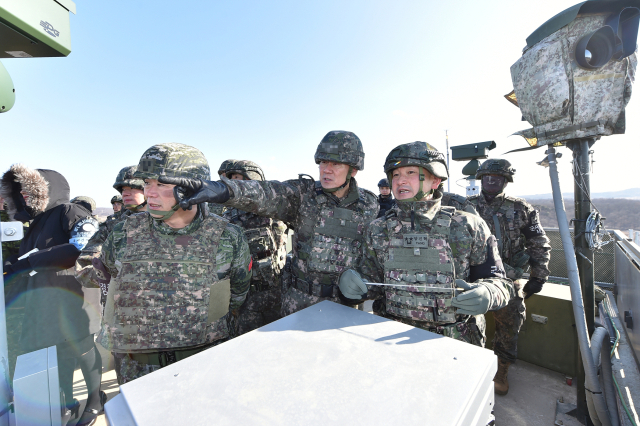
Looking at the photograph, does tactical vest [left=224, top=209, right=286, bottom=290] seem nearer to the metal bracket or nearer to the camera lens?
the metal bracket

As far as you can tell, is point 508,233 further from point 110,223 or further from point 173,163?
point 110,223

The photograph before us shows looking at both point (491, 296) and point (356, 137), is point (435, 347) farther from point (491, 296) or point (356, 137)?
point (356, 137)

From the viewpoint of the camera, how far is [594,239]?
8.77ft

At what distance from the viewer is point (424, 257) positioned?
7.23 ft

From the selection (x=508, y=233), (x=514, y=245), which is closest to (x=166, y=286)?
(x=508, y=233)

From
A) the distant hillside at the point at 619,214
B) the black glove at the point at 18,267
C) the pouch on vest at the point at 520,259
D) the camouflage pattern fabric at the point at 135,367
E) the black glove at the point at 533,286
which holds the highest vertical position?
the black glove at the point at 18,267

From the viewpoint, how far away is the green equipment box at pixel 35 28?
3.02 feet

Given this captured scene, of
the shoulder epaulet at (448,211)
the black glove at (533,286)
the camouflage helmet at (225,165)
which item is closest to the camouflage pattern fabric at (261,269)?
the camouflage helmet at (225,165)

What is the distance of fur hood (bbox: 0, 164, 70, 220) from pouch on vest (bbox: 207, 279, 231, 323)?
2.42 meters

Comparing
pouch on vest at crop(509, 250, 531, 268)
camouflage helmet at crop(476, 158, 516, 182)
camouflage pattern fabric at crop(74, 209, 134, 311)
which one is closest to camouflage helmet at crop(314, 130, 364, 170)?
camouflage pattern fabric at crop(74, 209, 134, 311)

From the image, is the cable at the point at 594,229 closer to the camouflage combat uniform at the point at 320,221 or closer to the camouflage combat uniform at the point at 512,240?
the camouflage combat uniform at the point at 512,240

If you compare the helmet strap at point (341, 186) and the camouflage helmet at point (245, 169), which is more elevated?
the camouflage helmet at point (245, 169)

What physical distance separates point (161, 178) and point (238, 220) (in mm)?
2353

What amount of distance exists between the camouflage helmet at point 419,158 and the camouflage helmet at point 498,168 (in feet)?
8.19
